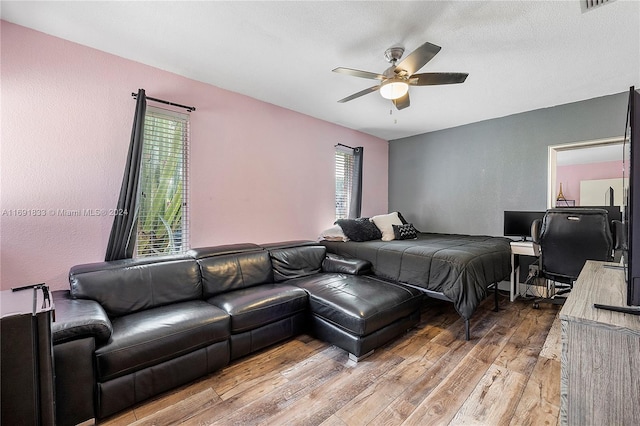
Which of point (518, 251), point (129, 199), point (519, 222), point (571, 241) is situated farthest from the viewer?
point (519, 222)

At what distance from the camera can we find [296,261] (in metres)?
3.18

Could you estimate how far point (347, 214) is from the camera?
4.73 metres

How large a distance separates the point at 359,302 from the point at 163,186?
2.23 meters

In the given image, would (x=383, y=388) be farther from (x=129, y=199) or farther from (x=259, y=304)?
(x=129, y=199)

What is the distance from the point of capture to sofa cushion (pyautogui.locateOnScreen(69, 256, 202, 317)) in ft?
6.56

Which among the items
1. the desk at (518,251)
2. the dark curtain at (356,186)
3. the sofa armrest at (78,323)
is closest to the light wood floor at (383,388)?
the sofa armrest at (78,323)

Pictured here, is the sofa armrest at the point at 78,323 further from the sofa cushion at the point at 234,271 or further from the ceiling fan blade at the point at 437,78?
the ceiling fan blade at the point at 437,78

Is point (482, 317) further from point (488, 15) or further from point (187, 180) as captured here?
point (187, 180)

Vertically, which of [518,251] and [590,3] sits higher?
[590,3]

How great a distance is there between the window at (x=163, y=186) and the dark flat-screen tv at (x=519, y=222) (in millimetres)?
4224

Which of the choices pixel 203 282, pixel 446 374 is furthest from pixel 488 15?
pixel 203 282

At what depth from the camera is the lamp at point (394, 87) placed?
2.26 meters

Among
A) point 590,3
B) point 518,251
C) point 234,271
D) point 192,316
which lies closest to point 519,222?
point 518,251

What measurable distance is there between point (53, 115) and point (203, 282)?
5.92 feet
